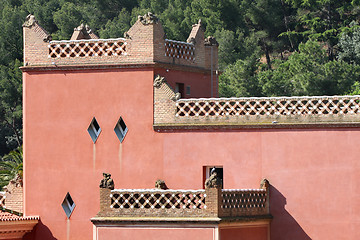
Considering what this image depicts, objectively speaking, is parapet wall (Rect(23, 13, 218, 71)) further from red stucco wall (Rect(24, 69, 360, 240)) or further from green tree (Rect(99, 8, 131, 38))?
green tree (Rect(99, 8, 131, 38))

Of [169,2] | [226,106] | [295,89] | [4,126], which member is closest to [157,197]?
[226,106]

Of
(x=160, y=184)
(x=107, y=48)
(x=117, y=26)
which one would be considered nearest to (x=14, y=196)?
(x=160, y=184)

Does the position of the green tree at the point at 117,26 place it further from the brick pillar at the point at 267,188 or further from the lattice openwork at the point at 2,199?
the brick pillar at the point at 267,188

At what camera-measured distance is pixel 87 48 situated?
2980 centimetres

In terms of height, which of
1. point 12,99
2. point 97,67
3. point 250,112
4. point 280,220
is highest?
point 12,99

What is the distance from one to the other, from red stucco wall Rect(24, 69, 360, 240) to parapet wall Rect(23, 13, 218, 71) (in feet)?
1.25

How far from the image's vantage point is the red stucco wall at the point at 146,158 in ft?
91.7

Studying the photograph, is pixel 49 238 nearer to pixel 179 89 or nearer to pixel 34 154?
pixel 34 154

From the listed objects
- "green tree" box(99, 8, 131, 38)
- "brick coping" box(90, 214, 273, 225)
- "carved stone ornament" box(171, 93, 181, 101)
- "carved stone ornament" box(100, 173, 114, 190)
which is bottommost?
"brick coping" box(90, 214, 273, 225)

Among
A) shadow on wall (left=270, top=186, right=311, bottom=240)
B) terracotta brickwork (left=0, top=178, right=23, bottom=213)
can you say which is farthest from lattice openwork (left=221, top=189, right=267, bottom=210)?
terracotta brickwork (left=0, top=178, right=23, bottom=213)

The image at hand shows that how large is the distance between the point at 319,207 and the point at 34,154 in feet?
27.9

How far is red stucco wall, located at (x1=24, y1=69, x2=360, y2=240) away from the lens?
28.0 meters

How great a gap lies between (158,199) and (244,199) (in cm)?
255

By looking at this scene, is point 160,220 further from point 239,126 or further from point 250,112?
point 250,112
